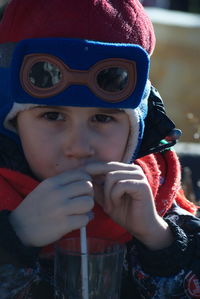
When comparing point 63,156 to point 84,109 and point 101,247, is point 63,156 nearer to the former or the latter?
A: point 84,109

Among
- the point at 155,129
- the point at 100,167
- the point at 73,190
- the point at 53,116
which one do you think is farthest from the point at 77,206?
the point at 155,129

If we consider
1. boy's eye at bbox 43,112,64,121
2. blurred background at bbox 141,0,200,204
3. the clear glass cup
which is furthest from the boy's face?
blurred background at bbox 141,0,200,204

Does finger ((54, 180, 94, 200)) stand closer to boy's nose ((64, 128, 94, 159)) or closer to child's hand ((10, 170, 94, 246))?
child's hand ((10, 170, 94, 246))

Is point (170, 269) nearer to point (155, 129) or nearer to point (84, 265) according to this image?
point (84, 265)

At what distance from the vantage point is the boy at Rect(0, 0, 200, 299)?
194cm

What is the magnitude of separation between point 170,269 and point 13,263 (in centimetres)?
45

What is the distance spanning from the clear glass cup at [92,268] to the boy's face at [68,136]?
222 mm

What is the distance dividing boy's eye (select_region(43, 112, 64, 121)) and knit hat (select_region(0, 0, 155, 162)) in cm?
6

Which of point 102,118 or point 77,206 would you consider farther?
point 102,118

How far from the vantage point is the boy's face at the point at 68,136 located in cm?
201

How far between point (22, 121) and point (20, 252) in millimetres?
390

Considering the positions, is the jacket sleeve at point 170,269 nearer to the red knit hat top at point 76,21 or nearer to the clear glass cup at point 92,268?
Answer: the clear glass cup at point 92,268

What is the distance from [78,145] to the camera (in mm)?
2002

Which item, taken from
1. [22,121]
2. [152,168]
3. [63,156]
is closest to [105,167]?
[63,156]
